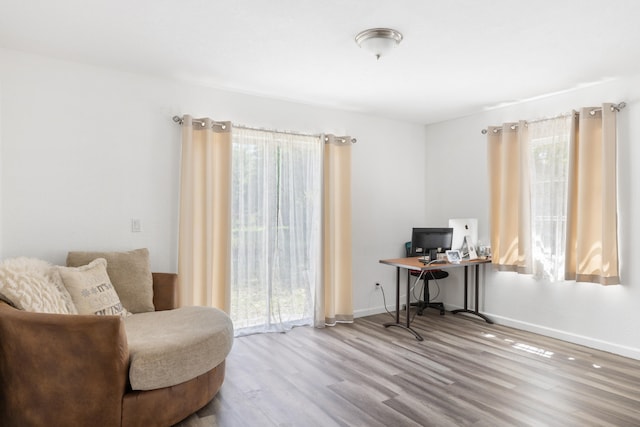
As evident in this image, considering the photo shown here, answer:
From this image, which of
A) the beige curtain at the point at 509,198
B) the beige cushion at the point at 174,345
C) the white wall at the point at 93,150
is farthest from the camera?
the beige curtain at the point at 509,198

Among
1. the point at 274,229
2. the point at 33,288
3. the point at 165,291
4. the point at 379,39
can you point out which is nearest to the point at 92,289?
the point at 33,288

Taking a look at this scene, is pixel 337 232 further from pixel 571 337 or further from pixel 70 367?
pixel 70 367

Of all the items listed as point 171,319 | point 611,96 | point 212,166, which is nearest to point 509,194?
point 611,96

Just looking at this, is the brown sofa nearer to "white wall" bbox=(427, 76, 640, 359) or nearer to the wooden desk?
the wooden desk

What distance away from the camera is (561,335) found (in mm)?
4016

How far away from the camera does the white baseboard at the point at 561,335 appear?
11.7 feet

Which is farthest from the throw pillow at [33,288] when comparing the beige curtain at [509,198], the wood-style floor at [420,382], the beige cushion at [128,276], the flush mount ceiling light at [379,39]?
the beige curtain at [509,198]

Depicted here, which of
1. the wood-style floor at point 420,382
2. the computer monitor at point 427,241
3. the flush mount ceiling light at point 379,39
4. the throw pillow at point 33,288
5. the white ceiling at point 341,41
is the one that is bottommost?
the wood-style floor at point 420,382

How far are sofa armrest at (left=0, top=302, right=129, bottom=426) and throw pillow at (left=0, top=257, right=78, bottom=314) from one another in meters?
0.27

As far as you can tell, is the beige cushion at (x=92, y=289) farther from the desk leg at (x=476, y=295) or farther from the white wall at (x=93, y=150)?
the desk leg at (x=476, y=295)

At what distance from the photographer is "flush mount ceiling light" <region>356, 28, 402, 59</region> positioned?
2.67 meters

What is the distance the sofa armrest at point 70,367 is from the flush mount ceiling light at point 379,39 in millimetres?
2385

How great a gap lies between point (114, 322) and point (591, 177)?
4.21 m

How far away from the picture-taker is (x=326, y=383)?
9.61 feet
